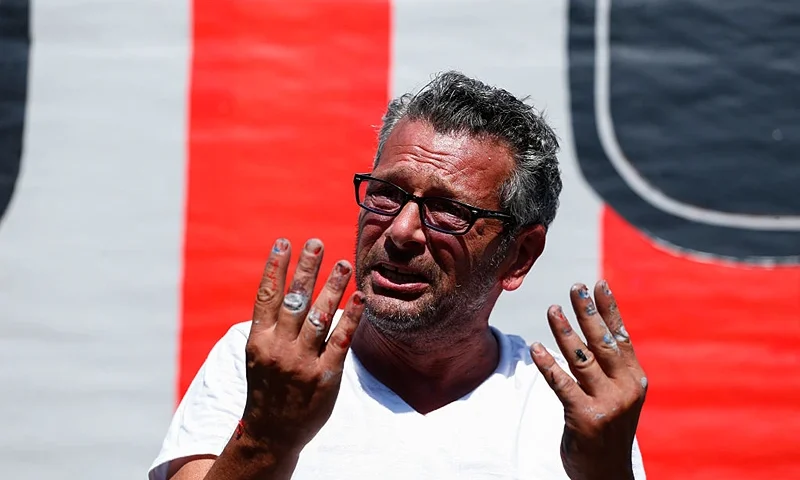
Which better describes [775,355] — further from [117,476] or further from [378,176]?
[117,476]

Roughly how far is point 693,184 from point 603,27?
20.5 inches

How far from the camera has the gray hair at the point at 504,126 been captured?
1.63 meters

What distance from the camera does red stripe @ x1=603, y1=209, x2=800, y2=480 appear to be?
2.29m

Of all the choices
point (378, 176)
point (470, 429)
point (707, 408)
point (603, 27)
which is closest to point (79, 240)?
point (378, 176)

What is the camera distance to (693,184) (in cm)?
240

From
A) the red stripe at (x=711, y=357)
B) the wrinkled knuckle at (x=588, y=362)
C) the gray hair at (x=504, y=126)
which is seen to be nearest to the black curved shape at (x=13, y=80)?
the gray hair at (x=504, y=126)

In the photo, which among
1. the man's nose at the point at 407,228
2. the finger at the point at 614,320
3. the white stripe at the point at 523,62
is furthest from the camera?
the white stripe at the point at 523,62

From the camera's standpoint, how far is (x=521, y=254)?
1.75 metres

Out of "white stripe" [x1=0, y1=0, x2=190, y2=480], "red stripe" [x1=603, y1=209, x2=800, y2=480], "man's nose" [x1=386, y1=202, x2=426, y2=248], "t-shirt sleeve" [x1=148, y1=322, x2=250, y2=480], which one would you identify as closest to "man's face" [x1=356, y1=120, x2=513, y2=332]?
"man's nose" [x1=386, y1=202, x2=426, y2=248]

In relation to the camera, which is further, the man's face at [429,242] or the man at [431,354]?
the man's face at [429,242]

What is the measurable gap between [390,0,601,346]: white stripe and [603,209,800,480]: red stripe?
0.28ft

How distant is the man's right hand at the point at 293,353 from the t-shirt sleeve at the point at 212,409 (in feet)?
0.74

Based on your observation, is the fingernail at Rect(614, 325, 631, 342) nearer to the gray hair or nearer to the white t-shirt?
the white t-shirt

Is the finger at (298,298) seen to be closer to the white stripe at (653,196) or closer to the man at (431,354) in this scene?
the man at (431,354)
